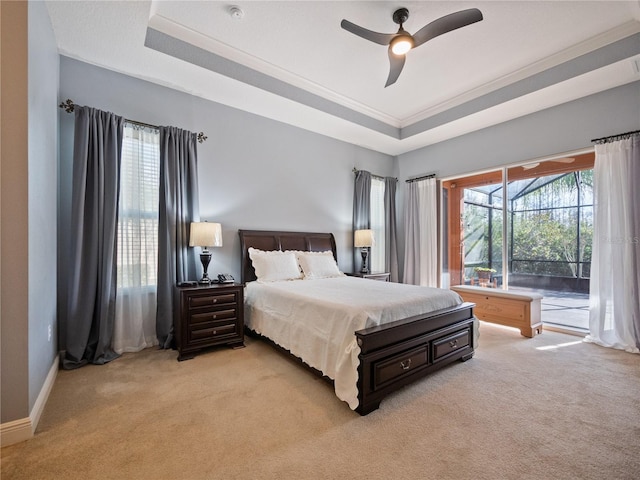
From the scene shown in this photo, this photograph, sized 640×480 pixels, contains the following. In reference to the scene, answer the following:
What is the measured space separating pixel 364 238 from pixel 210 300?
282 cm

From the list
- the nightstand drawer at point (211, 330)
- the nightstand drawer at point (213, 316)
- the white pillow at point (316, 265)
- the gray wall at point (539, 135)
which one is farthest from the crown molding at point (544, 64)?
the nightstand drawer at point (211, 330)

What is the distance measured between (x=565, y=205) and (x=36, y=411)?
19.7 feet

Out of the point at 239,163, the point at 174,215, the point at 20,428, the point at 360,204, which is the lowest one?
the point at 20,428

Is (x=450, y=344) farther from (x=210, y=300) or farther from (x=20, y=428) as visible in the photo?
(x=20, y=428)

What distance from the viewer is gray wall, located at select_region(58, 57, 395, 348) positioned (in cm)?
299

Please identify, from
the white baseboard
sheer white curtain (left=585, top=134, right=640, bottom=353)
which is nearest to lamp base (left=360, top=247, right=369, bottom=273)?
sheer white curtain (left=585, top=134, right=640, bottom=353)

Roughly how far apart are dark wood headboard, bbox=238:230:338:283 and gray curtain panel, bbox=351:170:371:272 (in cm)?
62

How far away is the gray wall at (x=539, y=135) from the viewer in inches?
133

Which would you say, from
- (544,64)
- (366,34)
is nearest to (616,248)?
(544,64)

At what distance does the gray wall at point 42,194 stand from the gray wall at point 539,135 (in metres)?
5.35

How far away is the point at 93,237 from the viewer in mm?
2855

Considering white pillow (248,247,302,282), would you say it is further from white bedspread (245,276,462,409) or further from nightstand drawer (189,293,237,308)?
nightstand drawer (189,293,237,308)

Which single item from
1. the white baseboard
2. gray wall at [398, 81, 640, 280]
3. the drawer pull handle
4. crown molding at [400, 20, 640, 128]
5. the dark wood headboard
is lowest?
the white baseboard

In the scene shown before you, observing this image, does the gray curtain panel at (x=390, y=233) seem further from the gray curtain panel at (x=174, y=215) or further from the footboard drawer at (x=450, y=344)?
the gray curtain panel at (x=174, y=215)
